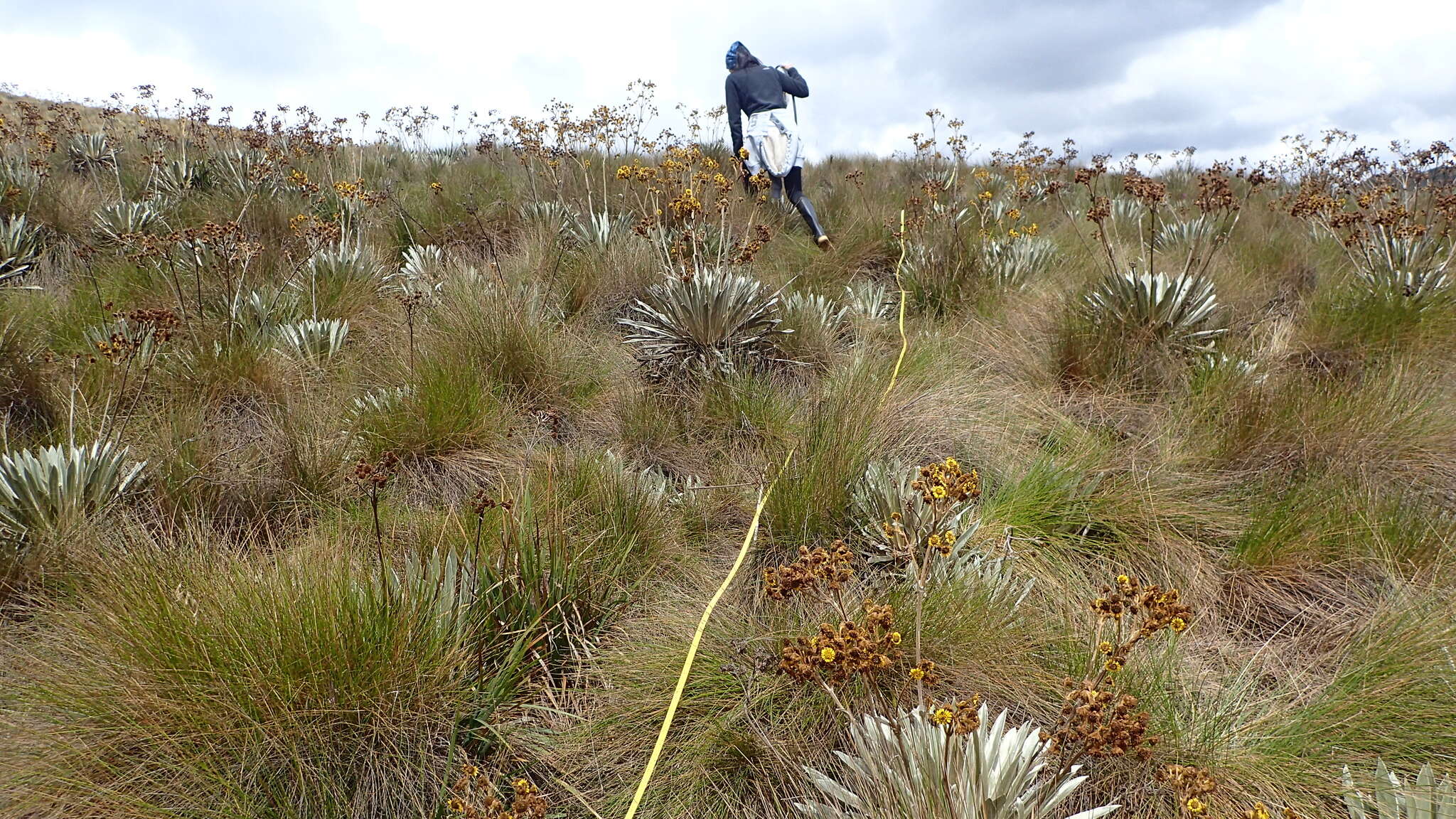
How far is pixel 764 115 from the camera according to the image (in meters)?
7.35

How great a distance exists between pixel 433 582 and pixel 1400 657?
2.74m

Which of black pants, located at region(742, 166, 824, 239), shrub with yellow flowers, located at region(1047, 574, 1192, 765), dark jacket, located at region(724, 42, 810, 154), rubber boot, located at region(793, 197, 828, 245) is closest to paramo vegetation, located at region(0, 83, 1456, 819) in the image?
shrub with yellow flowers, located at region(1047, 574, 1192, 765)

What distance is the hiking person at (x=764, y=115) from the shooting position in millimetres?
7293

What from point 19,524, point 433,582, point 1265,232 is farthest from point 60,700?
point 1265,232

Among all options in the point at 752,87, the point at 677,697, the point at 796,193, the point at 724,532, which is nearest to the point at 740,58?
the point at 752,87

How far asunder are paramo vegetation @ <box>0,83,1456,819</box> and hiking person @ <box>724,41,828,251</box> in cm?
165

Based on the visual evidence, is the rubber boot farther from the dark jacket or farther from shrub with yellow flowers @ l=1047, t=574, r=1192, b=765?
shrub with yellow flowers @ l=1047, t=574, r=1192, b=765

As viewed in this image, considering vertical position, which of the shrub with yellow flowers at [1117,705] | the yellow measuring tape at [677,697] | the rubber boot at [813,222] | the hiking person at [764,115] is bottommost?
the yellow measuring tape at [677,697]

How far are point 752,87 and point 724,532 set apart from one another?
223 inches

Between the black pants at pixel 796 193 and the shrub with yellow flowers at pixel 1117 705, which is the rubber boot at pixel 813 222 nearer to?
the black pants at pixel 796 193

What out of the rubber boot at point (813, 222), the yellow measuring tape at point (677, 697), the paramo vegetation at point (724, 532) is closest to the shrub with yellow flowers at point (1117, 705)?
the paramo vegetation at point (724, 532)

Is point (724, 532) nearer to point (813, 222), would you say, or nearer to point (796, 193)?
point (813, 222)

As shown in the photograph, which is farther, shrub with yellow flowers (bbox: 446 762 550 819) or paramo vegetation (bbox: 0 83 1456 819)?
paramo vegetation (bbox: 0 83 1456 819)

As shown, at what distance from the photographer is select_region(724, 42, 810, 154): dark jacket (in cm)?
733
